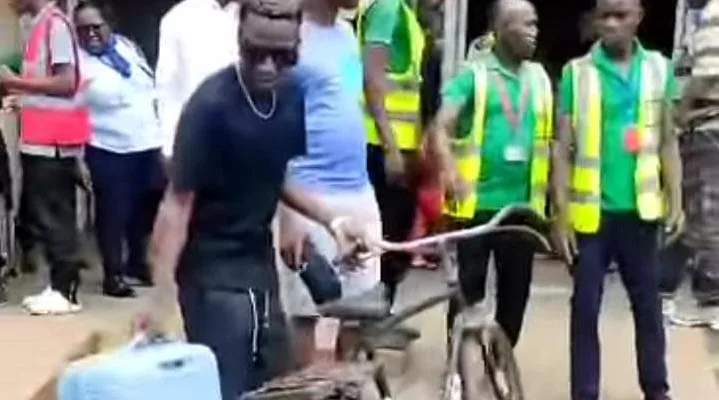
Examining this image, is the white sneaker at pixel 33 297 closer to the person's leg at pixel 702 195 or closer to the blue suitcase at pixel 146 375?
the person's leg at pixel 702 195

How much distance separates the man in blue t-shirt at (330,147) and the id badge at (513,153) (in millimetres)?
1456

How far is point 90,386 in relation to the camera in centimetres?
395

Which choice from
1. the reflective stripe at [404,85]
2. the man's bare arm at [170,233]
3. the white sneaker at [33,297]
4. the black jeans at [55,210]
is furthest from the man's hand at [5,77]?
the man's bare arm at [170,233]

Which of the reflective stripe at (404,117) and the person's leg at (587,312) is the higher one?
the reflective stripe at (404,117)

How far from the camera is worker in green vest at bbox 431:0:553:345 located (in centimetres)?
686

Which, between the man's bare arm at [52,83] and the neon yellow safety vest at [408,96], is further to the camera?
the man's bare arm at [52,83]

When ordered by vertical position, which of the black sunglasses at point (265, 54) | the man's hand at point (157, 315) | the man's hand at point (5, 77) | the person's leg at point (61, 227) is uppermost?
the black sunglasses at point (265, 54)

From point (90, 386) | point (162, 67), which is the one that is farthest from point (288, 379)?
point (162, 67)

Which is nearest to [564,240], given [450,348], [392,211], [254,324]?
[450,348]

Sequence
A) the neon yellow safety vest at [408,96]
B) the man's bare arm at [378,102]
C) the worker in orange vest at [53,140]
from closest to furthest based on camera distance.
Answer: the man's bare arm at [378,102]
the neon yellow safety vest at [408,96]
the worker in orange vest at [53,140]

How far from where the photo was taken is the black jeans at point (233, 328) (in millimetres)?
4602

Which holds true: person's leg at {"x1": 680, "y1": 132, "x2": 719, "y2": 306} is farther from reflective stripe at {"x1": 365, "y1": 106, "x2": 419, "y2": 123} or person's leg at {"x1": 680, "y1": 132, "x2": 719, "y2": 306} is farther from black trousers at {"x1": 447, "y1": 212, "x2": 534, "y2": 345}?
black trousers at {"x1": 447, "y1": 212, "x2": 534, "y2": 345}

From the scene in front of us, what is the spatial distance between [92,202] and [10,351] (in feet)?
6.10

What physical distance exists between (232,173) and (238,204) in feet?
0.36
